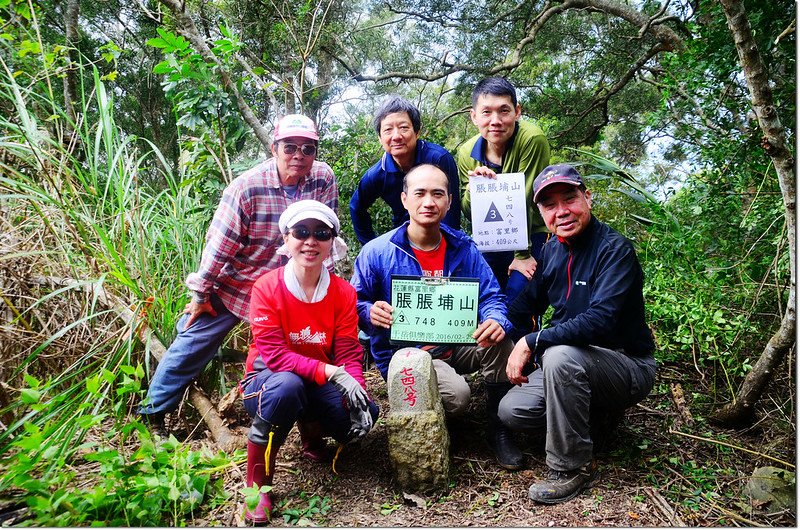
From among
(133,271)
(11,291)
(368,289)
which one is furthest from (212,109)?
(368,289)

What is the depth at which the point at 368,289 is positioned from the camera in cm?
280

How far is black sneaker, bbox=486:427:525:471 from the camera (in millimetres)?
2592

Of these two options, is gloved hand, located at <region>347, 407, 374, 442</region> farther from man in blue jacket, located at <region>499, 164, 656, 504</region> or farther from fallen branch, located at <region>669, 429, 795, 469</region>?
fallen branch, located at <region>669, 429, 795, 469</region>

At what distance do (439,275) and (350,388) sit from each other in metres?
0.80

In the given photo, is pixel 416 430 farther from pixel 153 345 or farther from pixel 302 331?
pixel 153 345

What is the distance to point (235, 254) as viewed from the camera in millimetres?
2820

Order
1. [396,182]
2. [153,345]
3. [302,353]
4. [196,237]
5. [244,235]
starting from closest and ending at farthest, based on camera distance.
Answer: [302,353] → [244,235] → [153,345] → [396,182] → [196,237]

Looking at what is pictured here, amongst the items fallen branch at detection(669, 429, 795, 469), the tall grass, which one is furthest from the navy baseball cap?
the tall grass

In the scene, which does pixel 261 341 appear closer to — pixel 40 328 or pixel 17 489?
pixel 17 489

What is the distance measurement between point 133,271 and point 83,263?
31 cm

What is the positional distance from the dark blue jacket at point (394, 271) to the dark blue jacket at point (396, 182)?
48 cm

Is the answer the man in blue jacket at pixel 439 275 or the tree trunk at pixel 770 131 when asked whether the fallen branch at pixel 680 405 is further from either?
the man in blue jacket at pixel 439 275

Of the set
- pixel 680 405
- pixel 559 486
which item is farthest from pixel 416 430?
pixel 680 405

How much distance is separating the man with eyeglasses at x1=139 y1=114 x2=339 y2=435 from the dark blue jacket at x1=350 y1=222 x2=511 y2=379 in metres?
0.26
